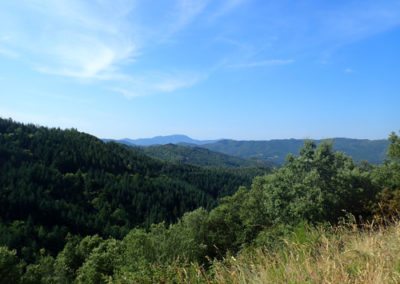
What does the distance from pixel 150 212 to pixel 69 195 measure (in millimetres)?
51937

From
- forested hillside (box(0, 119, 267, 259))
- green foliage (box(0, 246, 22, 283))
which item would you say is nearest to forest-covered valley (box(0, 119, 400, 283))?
green foliage (box(0, 246, 22, 283))

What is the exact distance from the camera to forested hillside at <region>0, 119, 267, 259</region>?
9669 cm

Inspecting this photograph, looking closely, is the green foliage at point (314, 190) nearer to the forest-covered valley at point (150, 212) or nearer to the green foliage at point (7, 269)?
the forest-covered valley at point (150, 212)

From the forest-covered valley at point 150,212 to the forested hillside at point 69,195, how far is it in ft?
2.01

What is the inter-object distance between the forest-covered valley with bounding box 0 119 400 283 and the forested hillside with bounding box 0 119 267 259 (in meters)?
0.61

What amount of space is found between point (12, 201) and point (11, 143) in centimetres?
8765

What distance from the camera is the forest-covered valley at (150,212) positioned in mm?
15973

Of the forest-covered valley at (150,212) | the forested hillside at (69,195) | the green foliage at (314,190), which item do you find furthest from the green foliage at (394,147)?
the forested hillside at (69,195)

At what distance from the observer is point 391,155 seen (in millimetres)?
29609

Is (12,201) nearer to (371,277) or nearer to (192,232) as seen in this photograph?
(192,232)

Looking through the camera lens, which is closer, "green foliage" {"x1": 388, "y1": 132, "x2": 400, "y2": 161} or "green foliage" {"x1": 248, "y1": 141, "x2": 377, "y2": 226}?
"green foliage" {"x1": 248, "y1": 141, "x2": 377, "y2": 226}

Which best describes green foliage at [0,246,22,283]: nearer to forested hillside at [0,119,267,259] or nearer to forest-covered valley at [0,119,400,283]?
forest-covered valley at [0,119,400,283]

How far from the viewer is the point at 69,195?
135625 millimetres

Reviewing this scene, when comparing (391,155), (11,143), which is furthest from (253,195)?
(11,143)
